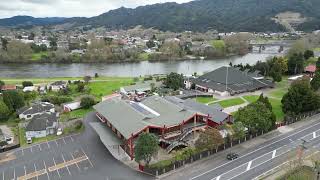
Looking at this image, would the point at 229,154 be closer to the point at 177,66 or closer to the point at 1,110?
the point at 1,110

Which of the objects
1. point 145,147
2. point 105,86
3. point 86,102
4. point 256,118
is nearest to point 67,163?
point 145,147

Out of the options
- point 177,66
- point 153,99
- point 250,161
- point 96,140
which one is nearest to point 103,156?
point 96,140

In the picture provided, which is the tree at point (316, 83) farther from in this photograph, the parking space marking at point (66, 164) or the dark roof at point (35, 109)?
the dark roof at point (35, 109)

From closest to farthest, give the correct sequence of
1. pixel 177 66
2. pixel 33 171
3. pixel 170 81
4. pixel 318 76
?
pixel 33 171, pixel 318 76, pixel 170 81, pixel 177 66

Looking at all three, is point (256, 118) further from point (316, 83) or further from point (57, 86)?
point (57, 86)

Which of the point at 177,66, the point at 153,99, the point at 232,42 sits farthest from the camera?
the point at 232,42

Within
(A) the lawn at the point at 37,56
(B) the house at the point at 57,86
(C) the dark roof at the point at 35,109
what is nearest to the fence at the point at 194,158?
(C) the dark roof at the point at 35,109
